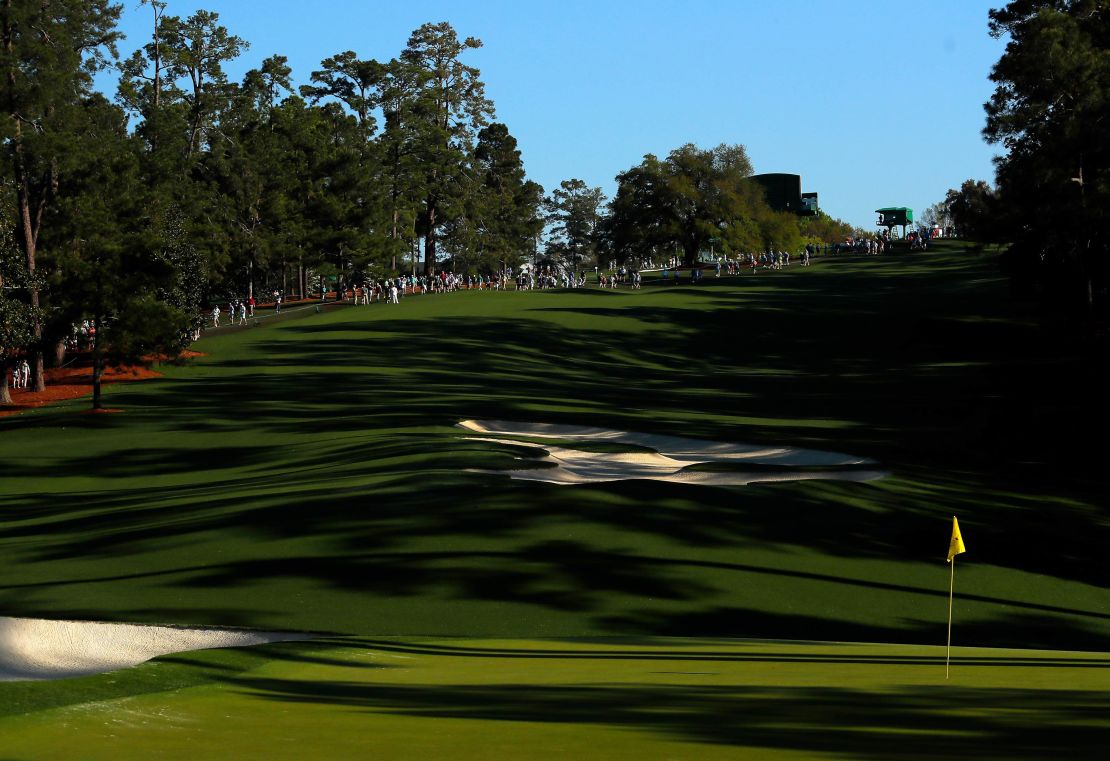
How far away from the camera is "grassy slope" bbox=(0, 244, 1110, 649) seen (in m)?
17.5

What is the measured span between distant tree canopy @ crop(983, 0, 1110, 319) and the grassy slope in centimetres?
667

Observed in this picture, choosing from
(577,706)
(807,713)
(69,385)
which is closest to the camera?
(807,713)

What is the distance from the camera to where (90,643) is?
50.7 feet

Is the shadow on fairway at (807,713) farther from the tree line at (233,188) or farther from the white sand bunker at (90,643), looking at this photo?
the tree line at (233,188)

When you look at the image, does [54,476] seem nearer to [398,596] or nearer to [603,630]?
[398,596]

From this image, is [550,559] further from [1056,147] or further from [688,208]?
[688,208]

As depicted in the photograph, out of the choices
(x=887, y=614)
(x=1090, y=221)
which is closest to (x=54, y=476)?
(x=887, y=614)

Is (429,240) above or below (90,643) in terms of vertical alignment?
above

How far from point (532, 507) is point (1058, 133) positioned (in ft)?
131

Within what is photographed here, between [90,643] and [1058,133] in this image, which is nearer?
[90,643]

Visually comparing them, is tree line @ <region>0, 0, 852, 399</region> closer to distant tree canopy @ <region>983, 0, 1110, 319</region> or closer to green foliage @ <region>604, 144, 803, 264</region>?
green foliage @ <region>604, 144, 803, 264</region>

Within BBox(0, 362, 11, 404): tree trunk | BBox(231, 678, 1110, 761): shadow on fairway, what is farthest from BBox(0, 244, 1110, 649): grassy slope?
BBox(231, 678, 1110, 761): shadow on fairway

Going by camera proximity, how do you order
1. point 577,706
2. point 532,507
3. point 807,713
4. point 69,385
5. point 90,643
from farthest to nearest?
1. point 69,385
2. point 532,507
3. point 90,643
4. point 577,706
5. point 807,713

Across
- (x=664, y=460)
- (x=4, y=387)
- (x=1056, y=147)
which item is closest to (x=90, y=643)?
(x=664, y=460)
